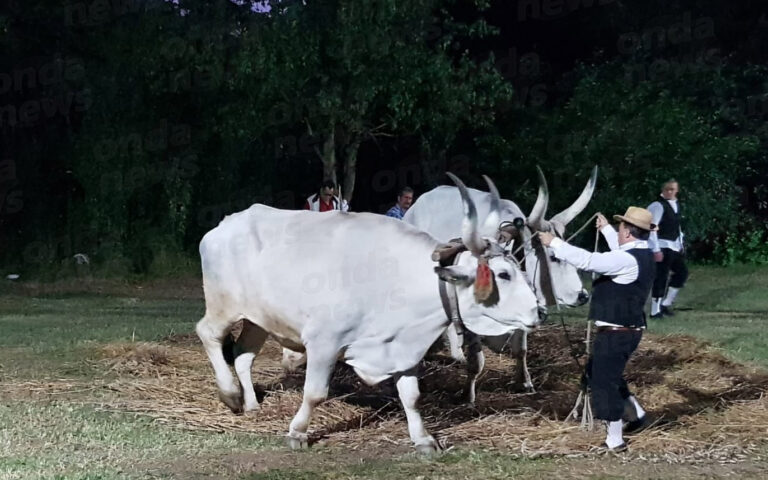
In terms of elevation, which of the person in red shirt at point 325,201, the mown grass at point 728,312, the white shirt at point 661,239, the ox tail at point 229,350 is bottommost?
the mown grass at point 728,312

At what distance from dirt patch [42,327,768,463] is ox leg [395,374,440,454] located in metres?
0.21

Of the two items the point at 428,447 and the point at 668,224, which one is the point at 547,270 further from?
the point at 668,224

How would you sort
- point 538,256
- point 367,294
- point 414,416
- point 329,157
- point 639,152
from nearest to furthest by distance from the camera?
point 414,416 → point 367,294 → point 538,256 → point 329,157 → point 639,152

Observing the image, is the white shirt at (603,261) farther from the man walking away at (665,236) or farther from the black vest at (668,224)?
the black vest at (668,224)

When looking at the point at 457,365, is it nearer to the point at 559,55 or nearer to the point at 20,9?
the point at 20,9

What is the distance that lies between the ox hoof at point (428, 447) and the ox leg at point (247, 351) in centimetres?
180

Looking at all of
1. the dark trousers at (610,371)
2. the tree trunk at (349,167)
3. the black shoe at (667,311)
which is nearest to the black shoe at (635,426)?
the dark trousers at (610,371)

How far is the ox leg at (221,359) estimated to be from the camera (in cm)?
Answer: 742

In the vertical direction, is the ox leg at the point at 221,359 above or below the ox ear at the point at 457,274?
below

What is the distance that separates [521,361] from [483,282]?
2.56m

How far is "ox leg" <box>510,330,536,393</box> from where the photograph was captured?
8.32 metres

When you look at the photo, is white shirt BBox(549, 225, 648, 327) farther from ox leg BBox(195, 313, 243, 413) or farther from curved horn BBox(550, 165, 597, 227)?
ox leg BBox(195, 313, 243, 413)

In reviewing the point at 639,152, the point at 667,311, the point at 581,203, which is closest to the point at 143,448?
the point at 581,203

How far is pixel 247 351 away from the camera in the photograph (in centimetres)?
778
